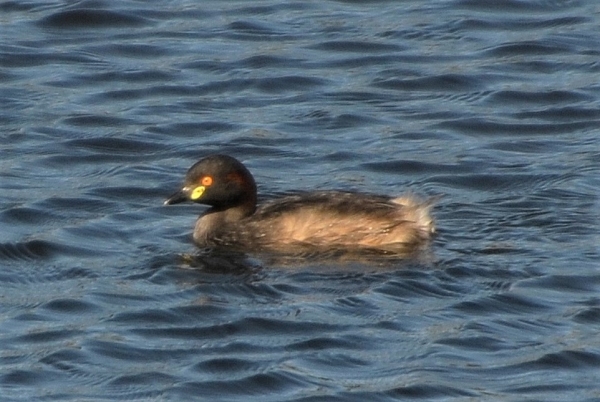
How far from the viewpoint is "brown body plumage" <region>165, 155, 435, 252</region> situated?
39.7 feet

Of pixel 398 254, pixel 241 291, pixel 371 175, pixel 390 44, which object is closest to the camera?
pixel 241 291

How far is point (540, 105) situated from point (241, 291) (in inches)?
193

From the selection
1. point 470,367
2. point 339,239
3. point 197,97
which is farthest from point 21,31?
point 470,367

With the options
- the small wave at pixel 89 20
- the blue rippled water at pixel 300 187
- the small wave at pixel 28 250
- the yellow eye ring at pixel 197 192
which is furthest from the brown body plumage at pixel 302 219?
the small wave at pixel 89 20

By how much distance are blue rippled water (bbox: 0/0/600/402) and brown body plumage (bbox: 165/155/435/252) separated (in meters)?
0.19

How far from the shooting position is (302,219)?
12109mm

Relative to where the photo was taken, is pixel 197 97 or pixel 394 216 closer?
pixel 394 216

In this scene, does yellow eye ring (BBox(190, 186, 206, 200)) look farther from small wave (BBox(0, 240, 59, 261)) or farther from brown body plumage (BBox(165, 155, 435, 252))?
small wave (BBox(0, 240, 59, 261))

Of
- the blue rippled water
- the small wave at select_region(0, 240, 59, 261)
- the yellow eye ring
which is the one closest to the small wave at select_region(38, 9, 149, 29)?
the blue rippled water

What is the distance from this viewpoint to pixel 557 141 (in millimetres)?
14453

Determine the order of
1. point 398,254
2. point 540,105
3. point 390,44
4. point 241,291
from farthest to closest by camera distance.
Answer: point 390,44 < point 540,105 < point 398,254 < point 241,291

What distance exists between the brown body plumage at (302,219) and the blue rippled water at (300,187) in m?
0.19

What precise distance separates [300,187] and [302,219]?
3.90ft

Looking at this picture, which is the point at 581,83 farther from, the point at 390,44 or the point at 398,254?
the point at 398,254
